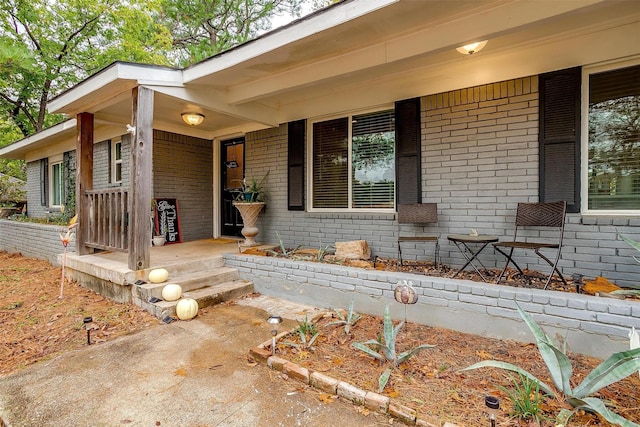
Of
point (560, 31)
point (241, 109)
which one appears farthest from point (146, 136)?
point (560, 31)

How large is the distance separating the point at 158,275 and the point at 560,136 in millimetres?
4545

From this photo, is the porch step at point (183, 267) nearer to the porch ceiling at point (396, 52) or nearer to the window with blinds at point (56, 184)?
the porch ceiling at point (396, 52)

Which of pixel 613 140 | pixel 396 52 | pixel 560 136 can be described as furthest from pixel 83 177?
pixel 613 140

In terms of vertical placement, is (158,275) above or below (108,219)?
below

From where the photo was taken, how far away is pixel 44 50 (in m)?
10.1

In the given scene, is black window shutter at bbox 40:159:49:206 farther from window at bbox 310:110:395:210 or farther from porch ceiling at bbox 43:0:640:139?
window at bbox 310:110:395:210

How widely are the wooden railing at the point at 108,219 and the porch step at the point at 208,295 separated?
1077 millimetres

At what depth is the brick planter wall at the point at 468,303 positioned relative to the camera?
216 centimetres

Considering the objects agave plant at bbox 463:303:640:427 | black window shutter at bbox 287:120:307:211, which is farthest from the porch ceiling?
agave plant at bbox 463:303:640:427

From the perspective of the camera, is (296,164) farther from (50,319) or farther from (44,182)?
(44,182)

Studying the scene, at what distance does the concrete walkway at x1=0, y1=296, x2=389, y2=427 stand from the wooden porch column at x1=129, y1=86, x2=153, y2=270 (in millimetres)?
1112

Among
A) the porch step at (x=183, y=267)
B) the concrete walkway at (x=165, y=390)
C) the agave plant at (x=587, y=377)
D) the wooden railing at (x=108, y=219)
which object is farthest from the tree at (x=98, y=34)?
the agave plant at (x=587, y=377)

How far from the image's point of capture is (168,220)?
19.4 ft

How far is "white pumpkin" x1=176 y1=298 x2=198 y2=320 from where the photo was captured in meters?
3.05
